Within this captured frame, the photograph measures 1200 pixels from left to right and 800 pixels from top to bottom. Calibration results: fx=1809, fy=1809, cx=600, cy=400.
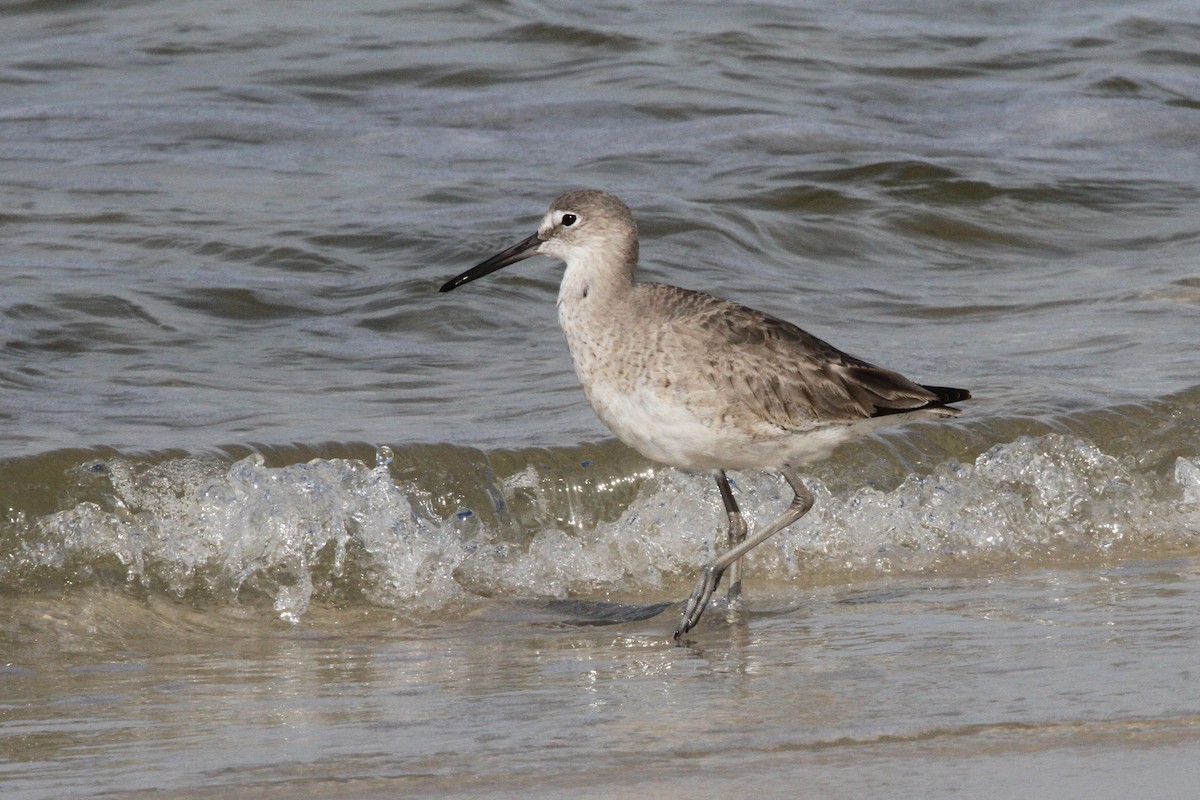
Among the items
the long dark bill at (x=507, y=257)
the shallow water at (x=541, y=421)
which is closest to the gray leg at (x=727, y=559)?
the shallow water at (x=541, y=421)

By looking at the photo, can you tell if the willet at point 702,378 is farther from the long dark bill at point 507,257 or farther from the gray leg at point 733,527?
the long dark bill at point 507,257

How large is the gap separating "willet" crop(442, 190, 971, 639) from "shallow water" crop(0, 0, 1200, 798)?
0.56 m

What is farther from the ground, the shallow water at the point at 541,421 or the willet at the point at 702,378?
the willet at the point at 702,378

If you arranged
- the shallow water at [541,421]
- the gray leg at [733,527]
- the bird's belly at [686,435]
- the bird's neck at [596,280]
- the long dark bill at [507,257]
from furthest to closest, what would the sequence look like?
1. the long dark bill at [507,257]
2. the gray leg at [733,527]
3. the bird's neck at [596,280]
4. the bird's belly at [686,435]
5. the shallow water at [541,421]

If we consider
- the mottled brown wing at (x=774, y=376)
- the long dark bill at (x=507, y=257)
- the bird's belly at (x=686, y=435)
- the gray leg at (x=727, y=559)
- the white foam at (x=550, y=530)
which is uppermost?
the long dark bill at (x=507, y=257)

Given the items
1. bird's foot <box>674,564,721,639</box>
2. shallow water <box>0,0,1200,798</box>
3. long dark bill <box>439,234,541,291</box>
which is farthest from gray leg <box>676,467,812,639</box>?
long dark bill <box>439,234,541,291</box>

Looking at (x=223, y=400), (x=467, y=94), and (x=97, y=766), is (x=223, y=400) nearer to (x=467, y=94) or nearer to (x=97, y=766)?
(x=97, y=766)

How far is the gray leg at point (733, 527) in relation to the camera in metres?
6.19

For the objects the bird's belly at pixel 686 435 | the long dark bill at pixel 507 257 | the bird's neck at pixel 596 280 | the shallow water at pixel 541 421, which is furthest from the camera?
the long dark bill at pixel 507 257

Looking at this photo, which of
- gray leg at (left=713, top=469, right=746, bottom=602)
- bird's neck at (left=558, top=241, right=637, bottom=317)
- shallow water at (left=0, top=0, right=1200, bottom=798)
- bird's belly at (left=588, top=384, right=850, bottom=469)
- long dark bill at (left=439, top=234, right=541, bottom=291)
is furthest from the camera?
long dark bill at (left=439, top=234, right=541, bottom=291)

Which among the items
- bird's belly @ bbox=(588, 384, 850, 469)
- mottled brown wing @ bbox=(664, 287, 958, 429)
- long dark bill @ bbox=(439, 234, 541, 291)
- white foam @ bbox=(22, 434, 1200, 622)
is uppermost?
long dark bill @ bbox=(439, 234, 541, 291)

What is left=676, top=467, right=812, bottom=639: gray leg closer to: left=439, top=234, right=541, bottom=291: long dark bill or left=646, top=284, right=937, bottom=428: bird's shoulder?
Result: left=646, top=284, right=937, bottom=428: bird's shoulder

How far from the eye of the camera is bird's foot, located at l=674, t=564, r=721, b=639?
226 inches

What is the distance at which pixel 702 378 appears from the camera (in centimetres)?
575
